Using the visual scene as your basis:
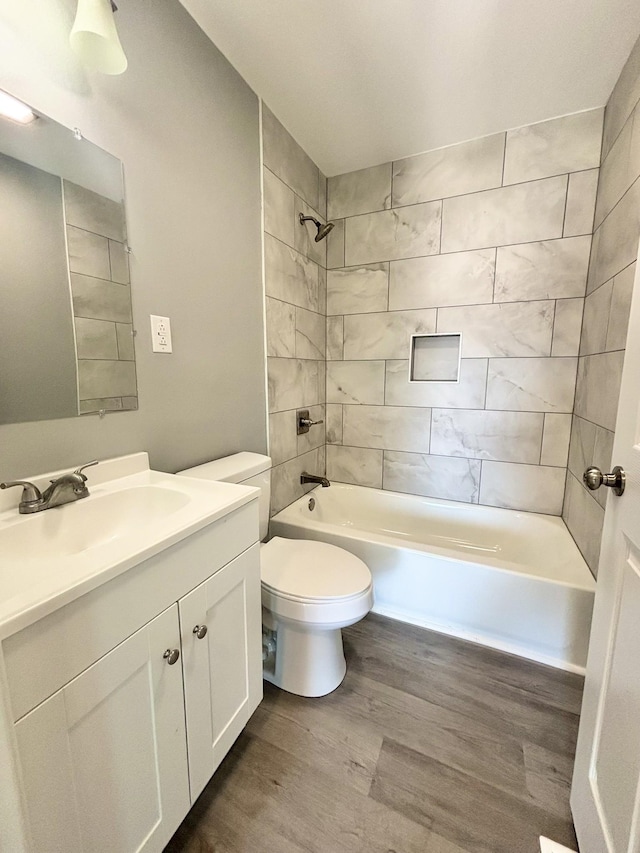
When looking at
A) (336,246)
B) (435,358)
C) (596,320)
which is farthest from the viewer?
(336,246)

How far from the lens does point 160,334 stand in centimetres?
126

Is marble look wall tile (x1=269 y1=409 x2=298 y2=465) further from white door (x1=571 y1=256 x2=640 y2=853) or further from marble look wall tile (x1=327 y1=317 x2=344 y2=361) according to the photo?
white door (x1=571 y1=256 x2=640 y2=853)

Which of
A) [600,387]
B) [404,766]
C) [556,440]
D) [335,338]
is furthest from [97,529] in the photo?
[556,440]

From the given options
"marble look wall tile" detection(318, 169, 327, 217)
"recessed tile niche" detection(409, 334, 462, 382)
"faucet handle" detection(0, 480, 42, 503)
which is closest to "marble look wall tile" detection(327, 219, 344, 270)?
"marble look wall tile" detection(318, 169, 327, 217)

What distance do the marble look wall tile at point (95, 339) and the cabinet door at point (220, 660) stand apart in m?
0.75

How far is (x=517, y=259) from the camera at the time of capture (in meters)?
1.93

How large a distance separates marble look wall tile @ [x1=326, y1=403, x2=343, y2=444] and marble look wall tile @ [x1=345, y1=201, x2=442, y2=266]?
38.2 inches

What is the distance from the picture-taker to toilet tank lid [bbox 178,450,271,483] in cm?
133

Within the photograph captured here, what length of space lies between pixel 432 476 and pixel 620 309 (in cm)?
128

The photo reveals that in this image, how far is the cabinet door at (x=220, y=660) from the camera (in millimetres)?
854

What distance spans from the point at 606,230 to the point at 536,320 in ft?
1.56

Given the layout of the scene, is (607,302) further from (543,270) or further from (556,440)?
(556,440)

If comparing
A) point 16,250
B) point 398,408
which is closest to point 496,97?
point 398,408

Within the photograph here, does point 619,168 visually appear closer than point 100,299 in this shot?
No
